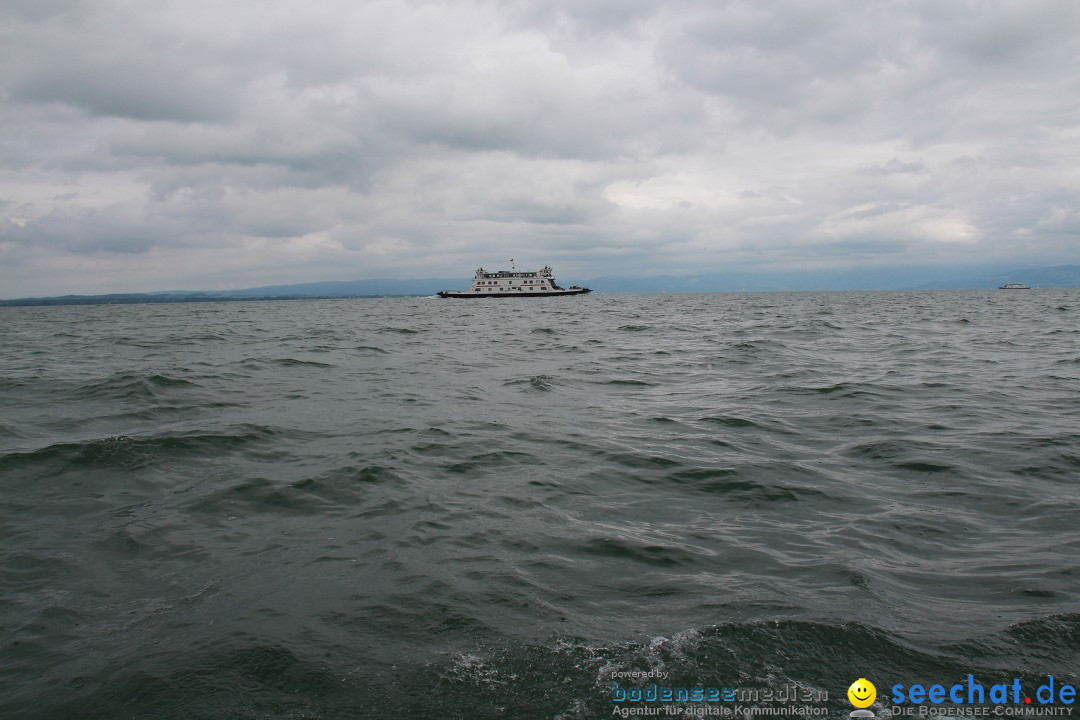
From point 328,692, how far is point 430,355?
769 inches

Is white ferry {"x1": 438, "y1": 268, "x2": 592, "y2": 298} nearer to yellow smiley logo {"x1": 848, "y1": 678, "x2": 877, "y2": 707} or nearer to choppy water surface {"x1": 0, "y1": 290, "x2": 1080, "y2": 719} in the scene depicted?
choppy water surface {"x1": 0, "y1": 290, "x2": 1080, "y2": 719}

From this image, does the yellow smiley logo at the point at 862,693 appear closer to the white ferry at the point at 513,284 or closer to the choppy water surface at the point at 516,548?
the choppy water surface at the point at 516,548

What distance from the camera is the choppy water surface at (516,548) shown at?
3.66 m

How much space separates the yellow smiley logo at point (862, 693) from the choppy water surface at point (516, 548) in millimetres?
80

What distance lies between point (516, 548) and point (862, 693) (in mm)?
3044

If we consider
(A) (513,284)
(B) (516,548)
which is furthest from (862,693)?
(A) (513,284)

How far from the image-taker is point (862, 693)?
3430 mm

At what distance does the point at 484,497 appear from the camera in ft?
23.5

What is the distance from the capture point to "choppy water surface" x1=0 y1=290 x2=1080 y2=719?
3660mm

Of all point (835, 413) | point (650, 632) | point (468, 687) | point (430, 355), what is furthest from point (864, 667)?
point (430, 355)

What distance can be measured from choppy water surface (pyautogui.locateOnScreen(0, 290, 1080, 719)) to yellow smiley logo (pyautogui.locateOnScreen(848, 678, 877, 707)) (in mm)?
80

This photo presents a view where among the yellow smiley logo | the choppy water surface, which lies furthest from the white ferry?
the yellow smiley logo

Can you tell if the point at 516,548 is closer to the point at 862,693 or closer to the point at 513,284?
the point at 862,693

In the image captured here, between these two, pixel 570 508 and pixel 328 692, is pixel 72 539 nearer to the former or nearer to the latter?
pixel 328 692
